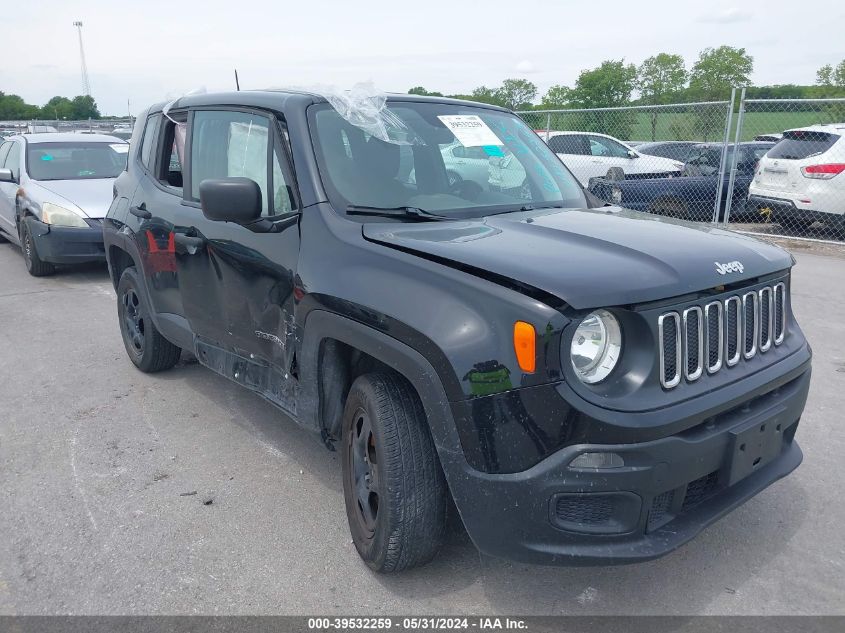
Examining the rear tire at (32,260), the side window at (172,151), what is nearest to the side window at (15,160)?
the rear tire at (32,260)

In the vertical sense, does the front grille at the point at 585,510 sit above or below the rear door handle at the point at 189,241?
below

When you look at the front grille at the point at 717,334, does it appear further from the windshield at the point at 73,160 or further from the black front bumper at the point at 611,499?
the windshield at the point at 73,160

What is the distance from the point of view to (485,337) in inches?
88.7

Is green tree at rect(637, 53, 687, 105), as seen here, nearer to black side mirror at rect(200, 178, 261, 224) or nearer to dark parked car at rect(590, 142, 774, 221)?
dark parked car at rect(590, 142, 774, 221)

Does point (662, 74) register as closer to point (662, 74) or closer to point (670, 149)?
point (662, 74)

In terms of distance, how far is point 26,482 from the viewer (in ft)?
11.9

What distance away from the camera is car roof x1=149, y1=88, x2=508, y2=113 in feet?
10.9

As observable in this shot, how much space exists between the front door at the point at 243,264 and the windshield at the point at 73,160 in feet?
19.3

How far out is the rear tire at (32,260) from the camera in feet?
28.1

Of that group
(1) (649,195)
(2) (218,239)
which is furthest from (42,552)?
(1) (649,195)

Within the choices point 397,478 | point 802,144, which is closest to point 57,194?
point 397,478

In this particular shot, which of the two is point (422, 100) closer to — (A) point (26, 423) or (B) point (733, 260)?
(B) point (733, 260)

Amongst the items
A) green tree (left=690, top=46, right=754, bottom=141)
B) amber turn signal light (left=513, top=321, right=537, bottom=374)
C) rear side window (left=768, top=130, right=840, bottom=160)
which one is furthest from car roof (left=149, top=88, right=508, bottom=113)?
green tree (left=690, top=46, right=754, bottom=141)

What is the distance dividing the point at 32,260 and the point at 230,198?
271 inches
